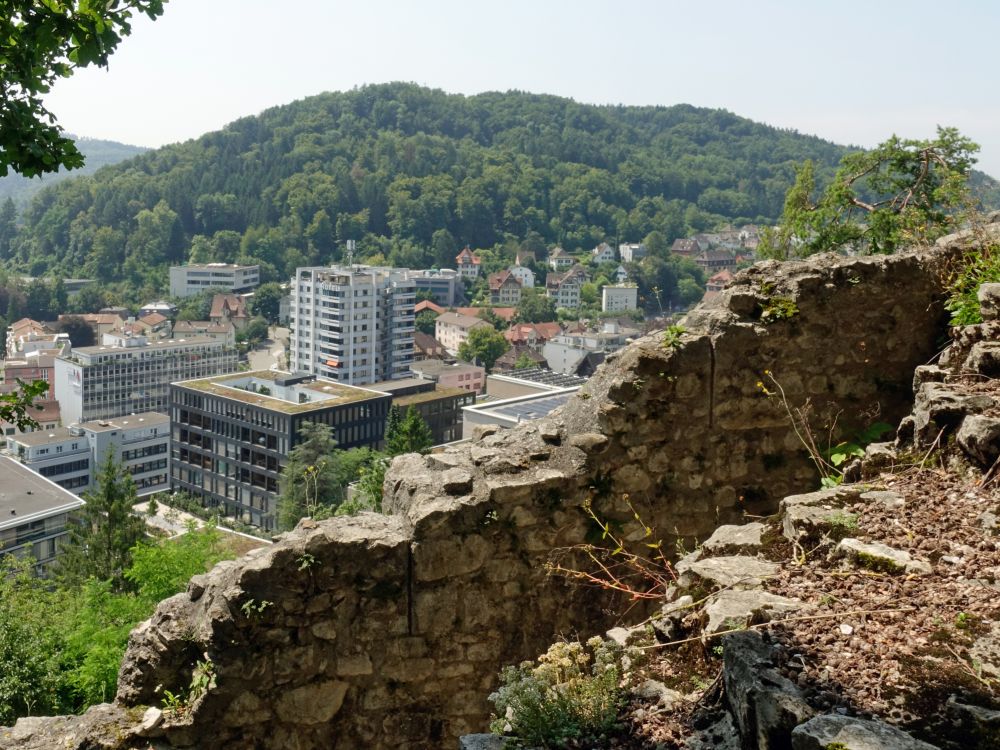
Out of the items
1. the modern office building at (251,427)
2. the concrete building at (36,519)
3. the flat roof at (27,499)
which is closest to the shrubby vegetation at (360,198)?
the modern office building at (251,427)

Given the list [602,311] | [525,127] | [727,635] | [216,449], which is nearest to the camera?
[727,635]


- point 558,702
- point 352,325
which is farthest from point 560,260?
point 558,702

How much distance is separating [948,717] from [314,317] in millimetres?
87886

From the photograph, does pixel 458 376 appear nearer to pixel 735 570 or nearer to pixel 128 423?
pixel 128 423

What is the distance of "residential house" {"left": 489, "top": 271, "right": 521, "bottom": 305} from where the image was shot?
428 feet

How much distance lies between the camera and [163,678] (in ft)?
15.8

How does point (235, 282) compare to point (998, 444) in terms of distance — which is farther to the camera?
point (235, 282)

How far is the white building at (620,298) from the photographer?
121 meters

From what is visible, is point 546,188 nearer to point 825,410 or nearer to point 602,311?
point 602,311

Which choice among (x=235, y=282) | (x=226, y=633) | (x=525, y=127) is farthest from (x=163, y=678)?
Answer: (x=525, y=127)

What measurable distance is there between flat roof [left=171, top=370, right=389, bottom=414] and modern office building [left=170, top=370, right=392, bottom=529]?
0.05m

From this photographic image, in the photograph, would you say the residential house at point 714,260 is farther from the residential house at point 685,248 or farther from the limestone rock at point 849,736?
the limestone rock at point 849,736

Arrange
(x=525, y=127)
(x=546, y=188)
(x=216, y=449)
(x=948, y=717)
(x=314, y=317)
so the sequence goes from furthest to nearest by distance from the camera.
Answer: (x=525, y=127), (x=546, y=188), (x=314, y=317), (x=216, y=449), (x=948, y=717)

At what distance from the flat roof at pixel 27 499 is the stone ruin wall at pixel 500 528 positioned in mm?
39144
